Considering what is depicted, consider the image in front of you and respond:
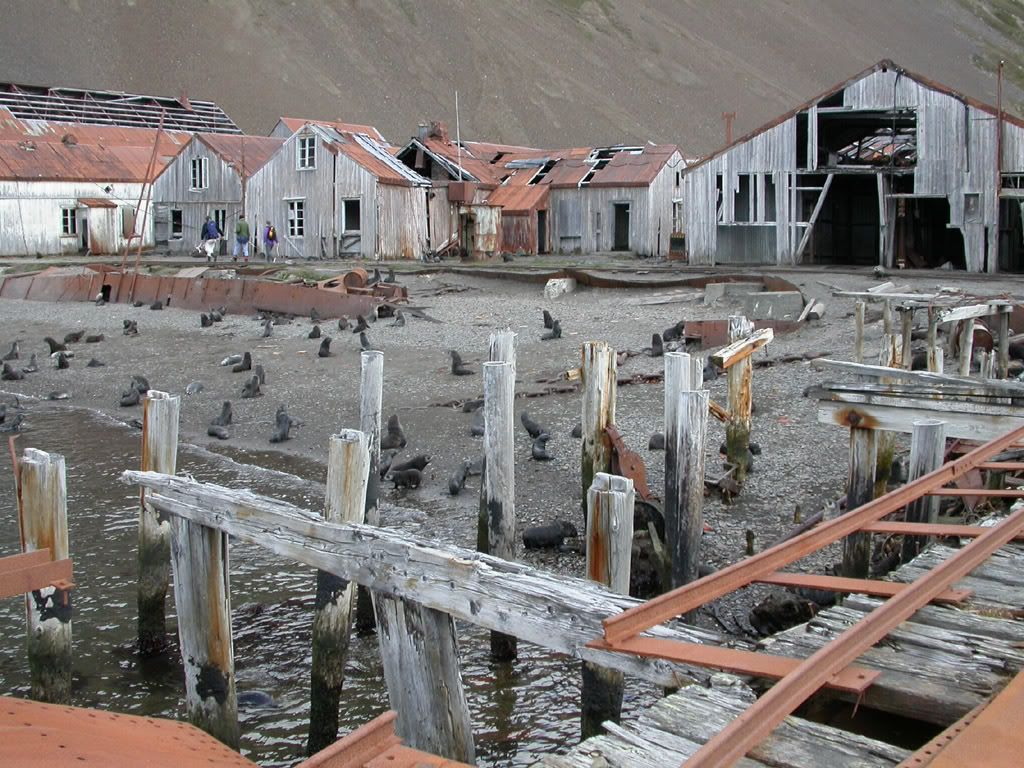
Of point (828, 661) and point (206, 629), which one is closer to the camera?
point (828, 661)

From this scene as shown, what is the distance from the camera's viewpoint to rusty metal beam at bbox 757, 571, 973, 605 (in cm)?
571

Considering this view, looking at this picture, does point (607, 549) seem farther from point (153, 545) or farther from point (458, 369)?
point (458, 369)

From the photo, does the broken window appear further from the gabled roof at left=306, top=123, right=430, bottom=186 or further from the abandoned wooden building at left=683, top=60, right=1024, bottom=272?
the abandoned wooden building at left=683, top=60, right=1024, bottom=272

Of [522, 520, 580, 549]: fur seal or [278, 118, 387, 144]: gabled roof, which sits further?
[278, 118, 387, 144]: gabled roof

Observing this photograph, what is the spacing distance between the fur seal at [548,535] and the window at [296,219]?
119 feet

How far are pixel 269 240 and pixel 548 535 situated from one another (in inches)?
1421

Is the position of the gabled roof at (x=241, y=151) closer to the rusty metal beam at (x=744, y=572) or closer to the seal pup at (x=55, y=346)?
the seal pup at (x=55, y=346)

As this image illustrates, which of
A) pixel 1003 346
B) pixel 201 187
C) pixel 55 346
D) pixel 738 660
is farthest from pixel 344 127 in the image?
pixel 738 660

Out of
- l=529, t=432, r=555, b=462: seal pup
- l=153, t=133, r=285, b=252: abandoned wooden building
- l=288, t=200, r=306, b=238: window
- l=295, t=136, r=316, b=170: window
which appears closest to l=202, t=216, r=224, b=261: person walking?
l=153, t=133, r=285, b=252: abandoned wooden building

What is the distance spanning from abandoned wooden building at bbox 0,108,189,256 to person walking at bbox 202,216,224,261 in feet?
9.62

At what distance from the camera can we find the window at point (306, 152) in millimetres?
45188

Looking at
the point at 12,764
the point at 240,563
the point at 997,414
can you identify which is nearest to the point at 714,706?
the point at 12,764

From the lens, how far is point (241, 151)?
1988 inches

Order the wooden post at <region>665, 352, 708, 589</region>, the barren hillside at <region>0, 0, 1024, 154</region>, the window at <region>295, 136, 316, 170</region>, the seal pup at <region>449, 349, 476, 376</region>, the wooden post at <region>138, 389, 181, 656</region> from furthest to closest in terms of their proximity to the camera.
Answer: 1. the barren hillside at <region>0, 0, 1024, 154</region>
2. the window at <region>295, 136, 316, 170</region>
3. the seal pup at <region>449, 349, 476, 376</region>
4. the wooden post at <region>138, 389, 181, 656</region>
5. the wooden post at <region>665, 352, 708, 589</region>
